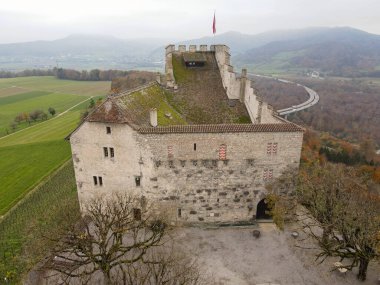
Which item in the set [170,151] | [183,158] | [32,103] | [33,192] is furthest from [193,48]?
[32,103]

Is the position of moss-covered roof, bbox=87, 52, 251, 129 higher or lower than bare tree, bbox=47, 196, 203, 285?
higher

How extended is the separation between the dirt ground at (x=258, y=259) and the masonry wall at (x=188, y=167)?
256 cm

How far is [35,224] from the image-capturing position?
126 feet

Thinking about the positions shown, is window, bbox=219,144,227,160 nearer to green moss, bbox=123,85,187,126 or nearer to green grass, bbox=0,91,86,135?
green moss, bbox=123,85,187,126

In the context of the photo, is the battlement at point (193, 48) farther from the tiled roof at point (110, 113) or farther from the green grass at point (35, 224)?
the green grass at point (35, 224)

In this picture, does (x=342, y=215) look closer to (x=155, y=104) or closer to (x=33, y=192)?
(x=155, y=104)

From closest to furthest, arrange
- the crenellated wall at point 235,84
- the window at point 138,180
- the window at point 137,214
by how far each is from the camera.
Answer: the window at point 138,180 < the window at point 137,214 < the crenellated wall at point 235,84

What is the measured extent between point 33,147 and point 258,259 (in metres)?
60.1

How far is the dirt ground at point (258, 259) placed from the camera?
2847 cm

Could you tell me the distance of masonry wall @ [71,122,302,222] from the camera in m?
33.3

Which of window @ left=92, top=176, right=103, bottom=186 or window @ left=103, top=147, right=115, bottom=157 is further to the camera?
window @ left=92, top=176, right=103, bottom=186

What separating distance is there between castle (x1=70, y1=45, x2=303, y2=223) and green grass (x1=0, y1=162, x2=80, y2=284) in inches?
161

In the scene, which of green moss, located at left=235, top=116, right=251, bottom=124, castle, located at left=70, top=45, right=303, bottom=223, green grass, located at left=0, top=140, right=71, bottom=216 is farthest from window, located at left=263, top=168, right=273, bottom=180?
green grass, located at left=0, top=140, right=71, bottom=216

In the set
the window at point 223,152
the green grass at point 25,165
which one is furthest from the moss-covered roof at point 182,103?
the green grass at point 25,165
